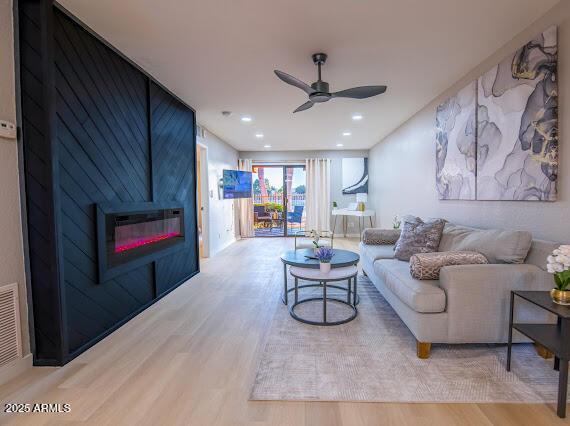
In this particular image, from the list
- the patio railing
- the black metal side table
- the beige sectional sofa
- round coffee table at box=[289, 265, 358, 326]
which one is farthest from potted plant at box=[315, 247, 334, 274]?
the patio railing

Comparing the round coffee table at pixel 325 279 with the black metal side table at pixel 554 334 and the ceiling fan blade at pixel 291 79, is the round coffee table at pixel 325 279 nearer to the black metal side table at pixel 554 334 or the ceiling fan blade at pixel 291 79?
the black metal side table at pixel 554 334

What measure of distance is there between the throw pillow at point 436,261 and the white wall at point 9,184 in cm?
276

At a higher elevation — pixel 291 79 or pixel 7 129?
pixel 291 79

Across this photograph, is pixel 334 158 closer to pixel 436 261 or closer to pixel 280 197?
pixel 280 197

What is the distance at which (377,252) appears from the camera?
11.6 feet

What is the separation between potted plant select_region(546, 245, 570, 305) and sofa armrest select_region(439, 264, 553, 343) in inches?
12.6

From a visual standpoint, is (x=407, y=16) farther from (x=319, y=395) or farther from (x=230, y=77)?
(x=319, y=395)

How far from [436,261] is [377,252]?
1.29m

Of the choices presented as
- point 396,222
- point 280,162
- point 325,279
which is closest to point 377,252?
point 325,279

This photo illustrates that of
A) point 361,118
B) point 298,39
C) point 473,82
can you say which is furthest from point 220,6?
point 361,118

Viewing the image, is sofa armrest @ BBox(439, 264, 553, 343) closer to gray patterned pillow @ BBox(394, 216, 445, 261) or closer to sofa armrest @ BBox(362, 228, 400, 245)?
gray patterned pillow @ BBox(394, 216, 445, 261)

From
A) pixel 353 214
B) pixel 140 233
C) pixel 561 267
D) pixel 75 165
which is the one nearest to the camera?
pixel 561 267

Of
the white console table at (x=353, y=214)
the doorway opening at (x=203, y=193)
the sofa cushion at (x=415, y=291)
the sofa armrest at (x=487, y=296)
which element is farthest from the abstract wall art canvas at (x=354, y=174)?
the sofa armrest at (x=487, y=296)

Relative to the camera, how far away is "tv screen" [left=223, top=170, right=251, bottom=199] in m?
6.61
